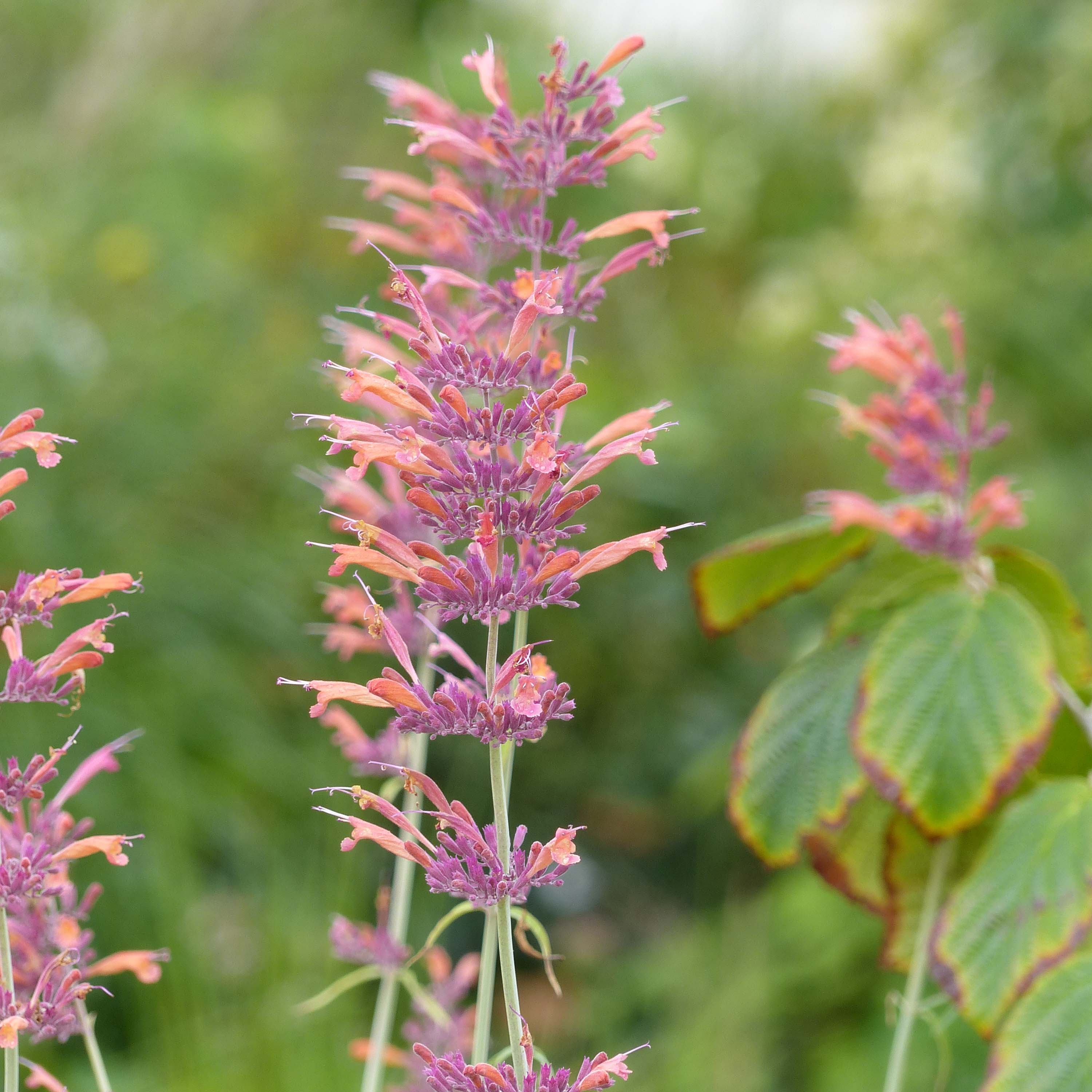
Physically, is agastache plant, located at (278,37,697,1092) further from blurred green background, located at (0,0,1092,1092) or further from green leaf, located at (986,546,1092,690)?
blurred green background, located at (0,0,1092,1092)

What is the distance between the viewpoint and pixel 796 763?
145 centimetres

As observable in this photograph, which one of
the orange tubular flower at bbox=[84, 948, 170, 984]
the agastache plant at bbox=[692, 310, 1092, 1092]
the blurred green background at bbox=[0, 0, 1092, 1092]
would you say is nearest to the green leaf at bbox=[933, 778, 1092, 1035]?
the agastache plant at bbox=[692, 310, 1092, 1092]

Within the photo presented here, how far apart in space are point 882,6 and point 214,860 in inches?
203

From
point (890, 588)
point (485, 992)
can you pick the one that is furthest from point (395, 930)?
point (890, 588)

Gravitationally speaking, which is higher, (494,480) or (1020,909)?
(494,480)

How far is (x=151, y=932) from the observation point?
3.20 metres

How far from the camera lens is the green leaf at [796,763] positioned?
4.67 ft

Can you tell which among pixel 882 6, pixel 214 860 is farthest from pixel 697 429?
pixel 882 6

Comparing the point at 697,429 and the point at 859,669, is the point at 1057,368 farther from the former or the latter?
the point at 859,669

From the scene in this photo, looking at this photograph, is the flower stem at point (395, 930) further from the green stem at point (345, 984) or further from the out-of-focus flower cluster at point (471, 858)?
the out-of-focus flower cluster at point (471, 858)

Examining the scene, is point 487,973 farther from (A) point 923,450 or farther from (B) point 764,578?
(A) point 923,450

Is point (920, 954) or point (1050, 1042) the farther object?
point (920, 954)

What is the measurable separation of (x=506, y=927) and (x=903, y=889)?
857 millimetres

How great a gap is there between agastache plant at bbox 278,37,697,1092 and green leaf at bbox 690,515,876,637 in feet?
1.52
